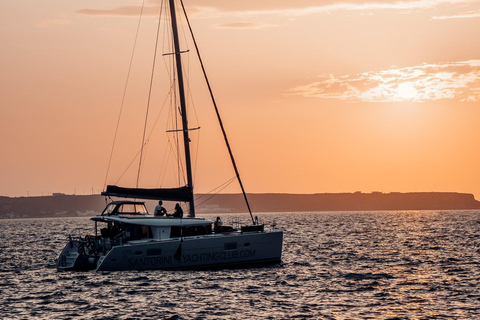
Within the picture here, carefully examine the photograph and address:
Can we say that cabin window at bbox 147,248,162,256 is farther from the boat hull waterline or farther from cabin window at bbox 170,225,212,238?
cabin window at bbox 170,225,212,238

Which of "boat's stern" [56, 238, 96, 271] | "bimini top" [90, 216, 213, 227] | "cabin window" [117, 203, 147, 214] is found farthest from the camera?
"cabin window" [117, 203, 147, 214]

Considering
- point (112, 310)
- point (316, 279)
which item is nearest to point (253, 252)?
point (316, 279)

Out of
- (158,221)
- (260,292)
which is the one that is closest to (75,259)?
(158,221)

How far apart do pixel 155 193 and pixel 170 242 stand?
10.6 feet

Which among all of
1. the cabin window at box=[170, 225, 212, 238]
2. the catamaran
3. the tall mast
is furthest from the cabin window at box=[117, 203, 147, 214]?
the cabin window at box=[170, 225, 212, 238]

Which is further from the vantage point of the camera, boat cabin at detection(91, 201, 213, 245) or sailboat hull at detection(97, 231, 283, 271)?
boat cabin at detection(91, 201, 213, 245)

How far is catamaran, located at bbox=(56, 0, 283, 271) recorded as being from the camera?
40.1 meters

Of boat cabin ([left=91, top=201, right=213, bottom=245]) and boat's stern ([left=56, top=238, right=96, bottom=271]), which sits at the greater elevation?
boat cabin ([left=91, top=201, right=213, bottom=245])

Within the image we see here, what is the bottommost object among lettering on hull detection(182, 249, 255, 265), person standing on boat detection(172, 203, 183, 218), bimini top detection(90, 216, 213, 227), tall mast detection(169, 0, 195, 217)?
lettering on hull detection(182, 249, 255, 265)

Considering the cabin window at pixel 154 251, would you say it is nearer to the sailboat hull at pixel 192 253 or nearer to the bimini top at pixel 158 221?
the sailboat hull at pixel 192 253

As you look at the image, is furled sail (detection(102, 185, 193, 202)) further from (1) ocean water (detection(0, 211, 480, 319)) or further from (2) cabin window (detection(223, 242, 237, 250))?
(1) ocean water (detection(0, 211, 480, 319))

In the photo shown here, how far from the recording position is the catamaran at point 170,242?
40062mm

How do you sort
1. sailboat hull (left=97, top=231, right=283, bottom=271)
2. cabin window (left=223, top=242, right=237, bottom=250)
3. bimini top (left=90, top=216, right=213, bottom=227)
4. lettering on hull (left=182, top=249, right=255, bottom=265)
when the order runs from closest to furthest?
sailboat hull (left=97, top=231, right=283, bottom=271)
bimini top (left=90, top=216, right=213, bottom=227)
lettering on hull (left=182, top=249, right=255, bottom=265)
cabin window (left=223, top=242, right=237, bottom=250)

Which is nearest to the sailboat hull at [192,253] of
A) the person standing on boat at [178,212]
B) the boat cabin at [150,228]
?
the boat cabin at [150,228]
